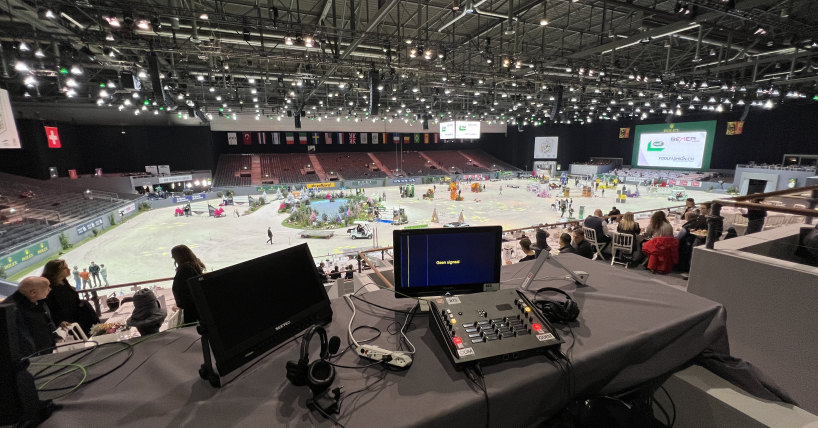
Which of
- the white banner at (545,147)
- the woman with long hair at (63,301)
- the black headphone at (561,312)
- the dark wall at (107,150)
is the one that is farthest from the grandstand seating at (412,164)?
the black headphone at (561,312)

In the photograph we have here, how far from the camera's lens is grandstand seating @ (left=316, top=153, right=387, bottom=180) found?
109 ft

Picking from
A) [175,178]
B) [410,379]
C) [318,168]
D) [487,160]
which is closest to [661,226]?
[410,379]

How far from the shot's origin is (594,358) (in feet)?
4.80

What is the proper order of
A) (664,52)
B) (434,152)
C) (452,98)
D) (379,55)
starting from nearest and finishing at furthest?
(379,55), (664,52), (452,98), (434,152)

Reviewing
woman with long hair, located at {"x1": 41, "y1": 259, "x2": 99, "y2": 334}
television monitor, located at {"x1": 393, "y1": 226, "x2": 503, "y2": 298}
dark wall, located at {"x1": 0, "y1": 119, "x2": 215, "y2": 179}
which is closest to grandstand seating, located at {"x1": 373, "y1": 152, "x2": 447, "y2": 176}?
dark wall, located at {"x1": 0, "y1": 119, "x2": 215, "y2": 179}

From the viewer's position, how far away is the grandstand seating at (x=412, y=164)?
36.1m

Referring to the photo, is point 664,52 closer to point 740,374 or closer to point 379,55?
point 379,55

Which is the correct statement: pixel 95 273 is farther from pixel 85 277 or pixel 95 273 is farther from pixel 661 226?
pixel 661 226

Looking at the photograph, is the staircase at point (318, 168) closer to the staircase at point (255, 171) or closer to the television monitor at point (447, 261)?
the staircase at point (255, 171)

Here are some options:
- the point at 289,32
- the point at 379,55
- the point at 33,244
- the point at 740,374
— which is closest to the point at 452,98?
the point at 379,55

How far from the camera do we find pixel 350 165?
35000 millimetres

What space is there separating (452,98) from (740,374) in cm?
2468

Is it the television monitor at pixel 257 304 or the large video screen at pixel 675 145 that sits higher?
the large video screen at pixel 675 145

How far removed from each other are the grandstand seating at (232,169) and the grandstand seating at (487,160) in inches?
991
